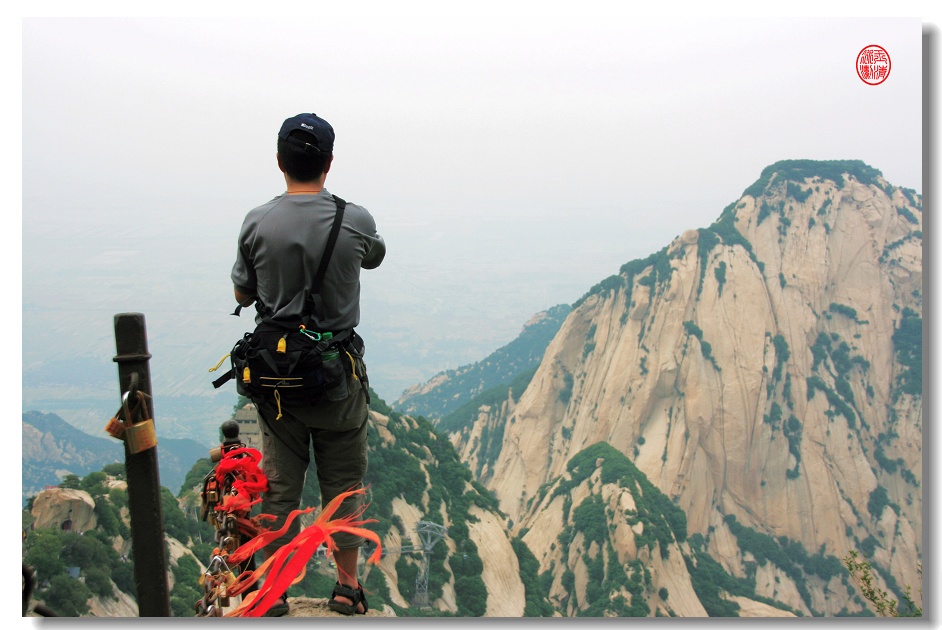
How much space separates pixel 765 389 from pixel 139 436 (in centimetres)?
6530

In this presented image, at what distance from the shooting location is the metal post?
3550 millimetres

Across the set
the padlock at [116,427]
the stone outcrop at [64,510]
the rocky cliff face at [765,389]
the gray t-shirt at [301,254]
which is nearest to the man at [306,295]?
the gray t-shirt at [301,254]

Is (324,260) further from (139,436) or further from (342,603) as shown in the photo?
(342,603)

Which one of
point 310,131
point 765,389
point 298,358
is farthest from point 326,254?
point 765,389

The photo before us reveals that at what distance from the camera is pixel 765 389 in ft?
207

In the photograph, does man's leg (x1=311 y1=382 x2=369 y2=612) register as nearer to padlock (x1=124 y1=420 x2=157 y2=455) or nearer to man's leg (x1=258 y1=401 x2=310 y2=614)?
man's leg (x1=258 y1=401 x2=310 y2=614)

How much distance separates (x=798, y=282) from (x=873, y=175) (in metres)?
17.8

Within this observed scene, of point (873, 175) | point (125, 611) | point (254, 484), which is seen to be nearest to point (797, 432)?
point (873, 175)

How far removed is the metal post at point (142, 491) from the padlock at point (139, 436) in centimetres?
4

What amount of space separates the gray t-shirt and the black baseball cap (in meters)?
0.25

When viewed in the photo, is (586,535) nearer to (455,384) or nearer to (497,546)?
(497,546)

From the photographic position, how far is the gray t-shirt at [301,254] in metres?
3.87

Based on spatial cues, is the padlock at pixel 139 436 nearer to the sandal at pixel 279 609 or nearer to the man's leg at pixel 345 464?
the man's leg at pixel 345 464

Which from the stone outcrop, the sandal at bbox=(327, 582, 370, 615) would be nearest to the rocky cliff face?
the stone outcrop
